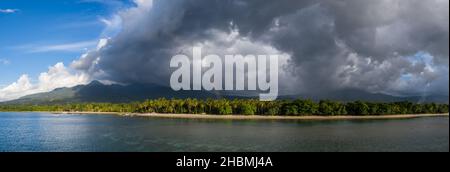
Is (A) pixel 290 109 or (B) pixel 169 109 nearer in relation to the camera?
(A) pixel 290 109

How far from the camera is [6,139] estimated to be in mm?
60656

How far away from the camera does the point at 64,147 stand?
49.5m

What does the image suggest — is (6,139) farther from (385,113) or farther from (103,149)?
(385,113)
